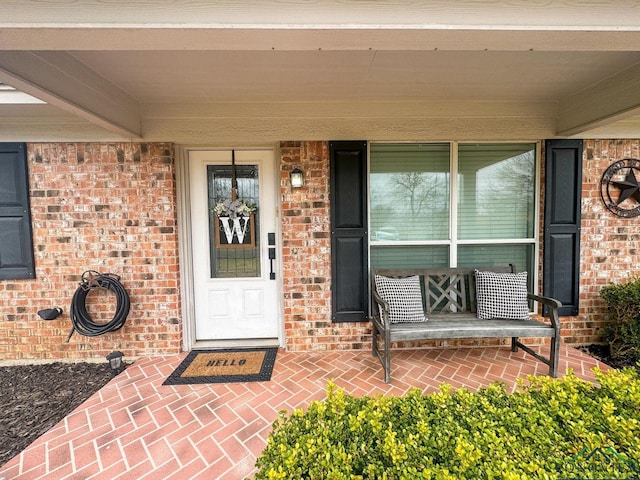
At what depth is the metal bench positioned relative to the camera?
8.46 feet

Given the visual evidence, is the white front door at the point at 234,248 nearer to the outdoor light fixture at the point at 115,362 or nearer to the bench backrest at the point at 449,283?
the outdoor light fixture at the point at 115,362

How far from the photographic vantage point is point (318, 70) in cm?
239

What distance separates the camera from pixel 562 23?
1.37m

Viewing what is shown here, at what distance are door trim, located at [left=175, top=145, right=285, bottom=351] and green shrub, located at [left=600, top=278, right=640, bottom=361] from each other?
349cm

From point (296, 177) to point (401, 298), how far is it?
5.28 feet

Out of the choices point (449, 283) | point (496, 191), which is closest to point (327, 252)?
point (449, 283)

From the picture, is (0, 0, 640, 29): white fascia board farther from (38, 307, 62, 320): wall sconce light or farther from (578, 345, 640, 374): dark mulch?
(578, 345, 640, 374): dark mulch

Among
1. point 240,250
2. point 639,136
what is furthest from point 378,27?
point 639,136

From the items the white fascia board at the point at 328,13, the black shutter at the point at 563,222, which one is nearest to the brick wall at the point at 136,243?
the black shutter at the point at 563,222

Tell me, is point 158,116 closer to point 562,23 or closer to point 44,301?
point 44,301

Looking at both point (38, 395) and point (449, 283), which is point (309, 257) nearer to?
point (449, 283)

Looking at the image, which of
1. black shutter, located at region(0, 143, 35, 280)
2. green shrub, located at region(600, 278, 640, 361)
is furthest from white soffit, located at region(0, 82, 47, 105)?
green shrub, located at region(600, 278, 640, 361)

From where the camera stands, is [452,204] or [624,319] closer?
[624,319]

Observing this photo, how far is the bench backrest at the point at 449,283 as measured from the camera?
3.07 metres
